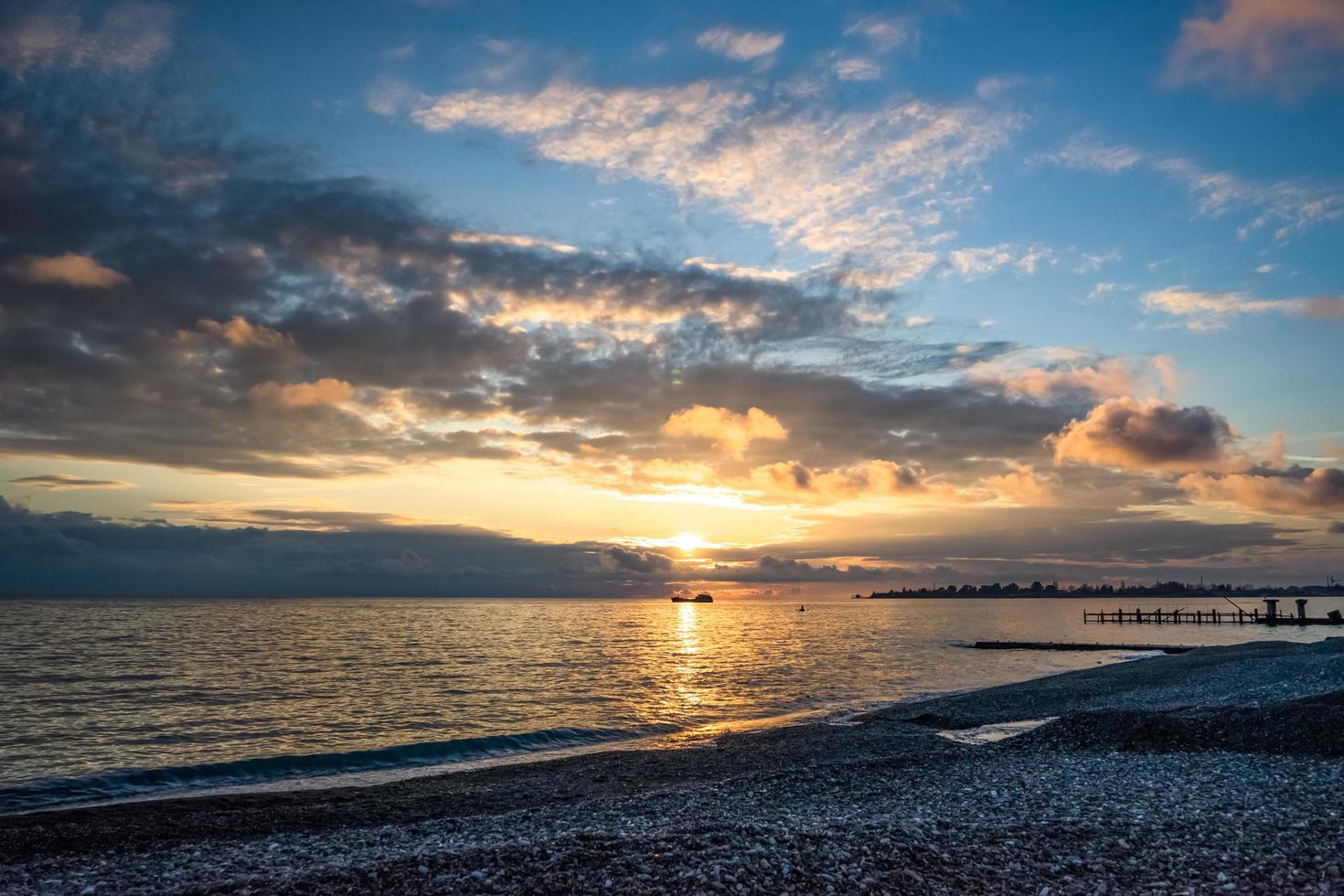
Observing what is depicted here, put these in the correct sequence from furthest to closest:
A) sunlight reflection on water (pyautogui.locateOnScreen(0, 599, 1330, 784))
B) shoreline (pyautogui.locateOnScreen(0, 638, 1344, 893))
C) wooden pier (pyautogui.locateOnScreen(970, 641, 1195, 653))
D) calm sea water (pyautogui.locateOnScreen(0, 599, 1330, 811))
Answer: wooden pier (pyautogui.locateOnScreen(970, 641, 1195, 653)), sunlight reflection on water (pyautogui.locateOnScreen(0, 599, 1330, 784)), calm sea water (pyautogui.locateOnScreen(0, 599, 1330, 811)), shoreline (pyautogui.locateOnScreen(0, 638, 1344, 893))

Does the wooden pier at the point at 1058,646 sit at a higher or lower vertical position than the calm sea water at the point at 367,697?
lower

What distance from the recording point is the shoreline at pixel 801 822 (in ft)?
35.2

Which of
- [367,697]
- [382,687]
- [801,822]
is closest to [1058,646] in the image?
[382,687]

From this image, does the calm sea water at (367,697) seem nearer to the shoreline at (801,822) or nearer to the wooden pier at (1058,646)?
the wooden pier at (1058,646)

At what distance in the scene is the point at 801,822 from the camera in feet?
44.9

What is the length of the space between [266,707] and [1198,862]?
129ft

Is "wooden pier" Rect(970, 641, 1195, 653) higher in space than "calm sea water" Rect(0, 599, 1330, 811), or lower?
lower

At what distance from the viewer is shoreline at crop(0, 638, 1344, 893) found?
35.2 feet

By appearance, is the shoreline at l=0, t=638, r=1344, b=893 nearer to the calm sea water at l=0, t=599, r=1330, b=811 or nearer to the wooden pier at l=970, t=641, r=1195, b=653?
the calm sea water at l=0, t=599, r=1330, b=811

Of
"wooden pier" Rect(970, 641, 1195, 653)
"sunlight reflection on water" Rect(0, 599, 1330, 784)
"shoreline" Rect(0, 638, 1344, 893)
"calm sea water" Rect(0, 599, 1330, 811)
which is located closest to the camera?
"shoreline" Rect(0, 638, 1344, 893)

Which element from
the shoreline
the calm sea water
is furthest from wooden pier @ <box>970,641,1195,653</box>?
the shoreline

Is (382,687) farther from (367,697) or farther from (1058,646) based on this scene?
(1058,646)

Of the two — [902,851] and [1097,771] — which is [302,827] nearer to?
[902,851]

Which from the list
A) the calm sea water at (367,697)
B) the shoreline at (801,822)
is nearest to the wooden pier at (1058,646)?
the calm sea water at (367,697)
